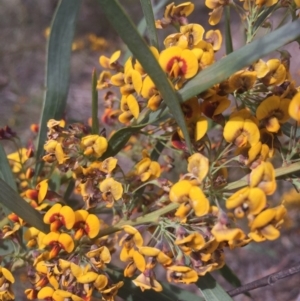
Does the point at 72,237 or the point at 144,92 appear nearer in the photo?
the point at 144,92

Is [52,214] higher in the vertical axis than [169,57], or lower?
lower

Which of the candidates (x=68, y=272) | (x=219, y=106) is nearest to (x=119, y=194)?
(x=68, y=272)

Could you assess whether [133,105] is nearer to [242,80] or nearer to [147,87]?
[147,87]

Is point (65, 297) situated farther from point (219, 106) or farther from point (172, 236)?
point (219, 106)

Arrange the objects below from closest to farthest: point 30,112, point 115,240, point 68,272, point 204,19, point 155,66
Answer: point 155,66
point 68,272
point 115,240
point 30,112
point 204,19

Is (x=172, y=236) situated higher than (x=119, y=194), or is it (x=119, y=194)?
(x=119, y=194)

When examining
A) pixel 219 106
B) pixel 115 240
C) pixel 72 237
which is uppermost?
pixel 219 106

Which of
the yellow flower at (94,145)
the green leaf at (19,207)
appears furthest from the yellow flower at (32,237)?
the yellow flower at (94,145)

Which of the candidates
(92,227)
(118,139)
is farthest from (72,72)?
(92,227)
